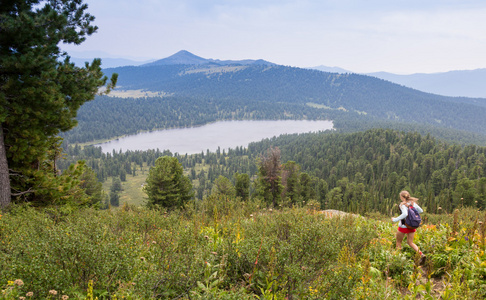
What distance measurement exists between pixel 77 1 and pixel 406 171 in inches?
4868

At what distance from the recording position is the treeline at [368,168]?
7225cm

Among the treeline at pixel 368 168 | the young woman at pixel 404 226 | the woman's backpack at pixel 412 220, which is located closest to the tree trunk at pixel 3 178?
the young woman at pixel 404 226

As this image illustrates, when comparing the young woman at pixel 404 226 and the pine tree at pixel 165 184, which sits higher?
the young woman at pixel 404 226

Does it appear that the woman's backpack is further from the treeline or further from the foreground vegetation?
the treeline

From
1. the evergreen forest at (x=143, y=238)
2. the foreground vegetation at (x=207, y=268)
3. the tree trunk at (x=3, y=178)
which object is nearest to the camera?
the foreground vegetation at (x=207, y=268)

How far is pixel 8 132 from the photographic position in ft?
31.9

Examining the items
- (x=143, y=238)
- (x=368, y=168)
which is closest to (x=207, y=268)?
(x=143, y=238)

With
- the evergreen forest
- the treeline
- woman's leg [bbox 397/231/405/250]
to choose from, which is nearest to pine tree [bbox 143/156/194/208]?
the treeline

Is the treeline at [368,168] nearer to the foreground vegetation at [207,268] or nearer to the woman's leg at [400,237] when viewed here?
the woman's leg at [400,237]

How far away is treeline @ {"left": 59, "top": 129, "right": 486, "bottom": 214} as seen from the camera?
72250 mm

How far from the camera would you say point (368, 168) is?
121 m

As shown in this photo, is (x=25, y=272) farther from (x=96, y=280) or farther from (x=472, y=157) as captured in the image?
(x=472, y=157)

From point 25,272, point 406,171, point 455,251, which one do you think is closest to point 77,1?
point 25,272

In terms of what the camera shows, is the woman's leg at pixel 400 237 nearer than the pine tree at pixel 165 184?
Yes
